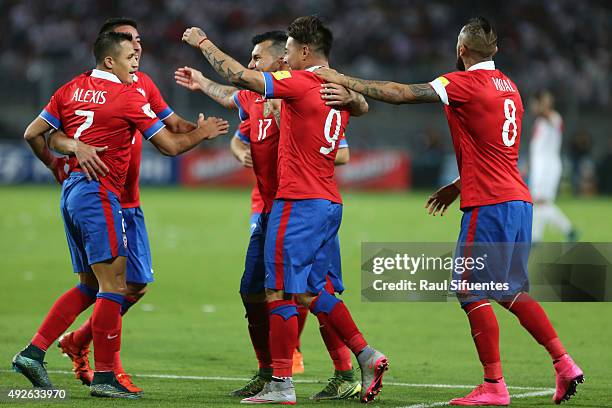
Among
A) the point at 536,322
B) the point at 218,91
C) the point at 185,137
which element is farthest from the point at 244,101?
the point at 536,322

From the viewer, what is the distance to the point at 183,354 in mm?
9094

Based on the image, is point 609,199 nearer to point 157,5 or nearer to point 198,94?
point 198,94

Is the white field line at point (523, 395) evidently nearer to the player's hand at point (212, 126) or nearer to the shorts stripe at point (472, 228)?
the shorts stripe at point (472, 228)

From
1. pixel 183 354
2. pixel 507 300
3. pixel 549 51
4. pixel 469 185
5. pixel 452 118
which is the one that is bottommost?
pixel 183 354

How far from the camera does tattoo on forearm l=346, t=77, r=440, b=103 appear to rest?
6695 millimetres

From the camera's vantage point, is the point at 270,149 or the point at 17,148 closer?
the point at 270,149

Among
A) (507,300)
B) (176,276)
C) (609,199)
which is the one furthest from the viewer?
(609,199)

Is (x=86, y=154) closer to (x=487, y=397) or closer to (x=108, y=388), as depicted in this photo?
(x=108, y=388)

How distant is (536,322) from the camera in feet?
22.8

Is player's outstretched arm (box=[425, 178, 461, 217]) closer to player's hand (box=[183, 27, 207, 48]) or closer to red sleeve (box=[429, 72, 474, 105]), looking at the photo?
red sleeve (box=[429, 72, 474, 105])

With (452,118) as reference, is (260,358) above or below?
below

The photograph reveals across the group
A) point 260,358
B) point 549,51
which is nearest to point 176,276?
point 260,358

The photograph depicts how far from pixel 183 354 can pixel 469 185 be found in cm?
320

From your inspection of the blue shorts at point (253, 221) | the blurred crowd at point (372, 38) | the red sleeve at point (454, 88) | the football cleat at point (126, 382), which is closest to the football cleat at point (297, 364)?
the blue shorts at point (253, 221)
